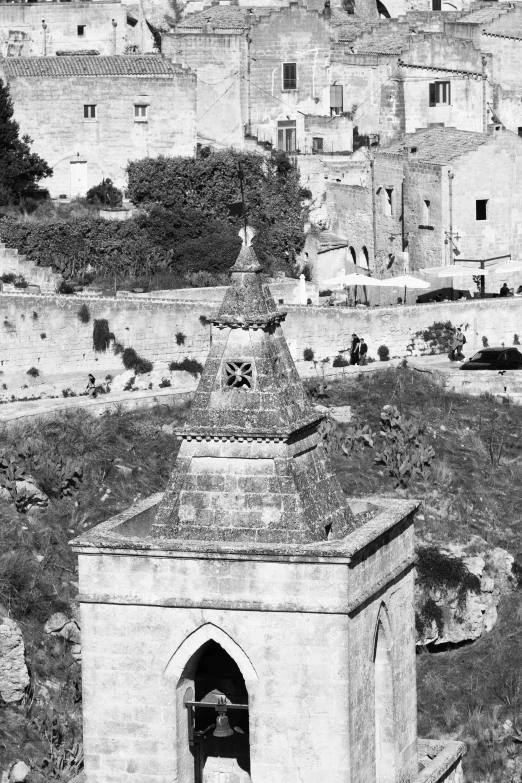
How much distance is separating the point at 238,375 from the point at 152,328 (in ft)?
78.9

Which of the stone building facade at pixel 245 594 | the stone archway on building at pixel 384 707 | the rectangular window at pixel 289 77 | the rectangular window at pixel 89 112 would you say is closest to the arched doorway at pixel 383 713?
the stone archway on building at pixel 384 707

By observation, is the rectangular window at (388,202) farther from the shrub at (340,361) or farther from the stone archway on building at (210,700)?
the stone archway on building at (210,700)

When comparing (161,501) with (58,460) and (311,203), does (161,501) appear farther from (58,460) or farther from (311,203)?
(311,203)

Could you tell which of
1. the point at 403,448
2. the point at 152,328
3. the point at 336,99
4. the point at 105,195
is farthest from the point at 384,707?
→ the point at 336,99

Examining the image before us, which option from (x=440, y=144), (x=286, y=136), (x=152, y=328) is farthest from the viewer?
(x=286, y=136)

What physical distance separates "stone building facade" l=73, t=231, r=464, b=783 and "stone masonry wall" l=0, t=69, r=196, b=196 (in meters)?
34.9

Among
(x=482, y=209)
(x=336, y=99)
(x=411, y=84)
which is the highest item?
(x=411, y=84)

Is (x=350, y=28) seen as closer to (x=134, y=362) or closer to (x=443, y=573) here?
(x=134, y=362)

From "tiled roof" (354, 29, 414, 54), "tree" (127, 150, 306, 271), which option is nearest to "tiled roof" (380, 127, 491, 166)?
"tree" (127, 150, 306, 271)

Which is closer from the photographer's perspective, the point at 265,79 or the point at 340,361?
the point at 340,361

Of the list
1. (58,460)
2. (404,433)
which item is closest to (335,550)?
Result: (58,460)

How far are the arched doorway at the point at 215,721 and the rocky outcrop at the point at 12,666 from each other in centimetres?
1188

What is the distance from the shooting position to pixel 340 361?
147 feet

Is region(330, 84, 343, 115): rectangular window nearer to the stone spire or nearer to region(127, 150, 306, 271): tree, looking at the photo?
region(127, 150, 306, 271): tree
